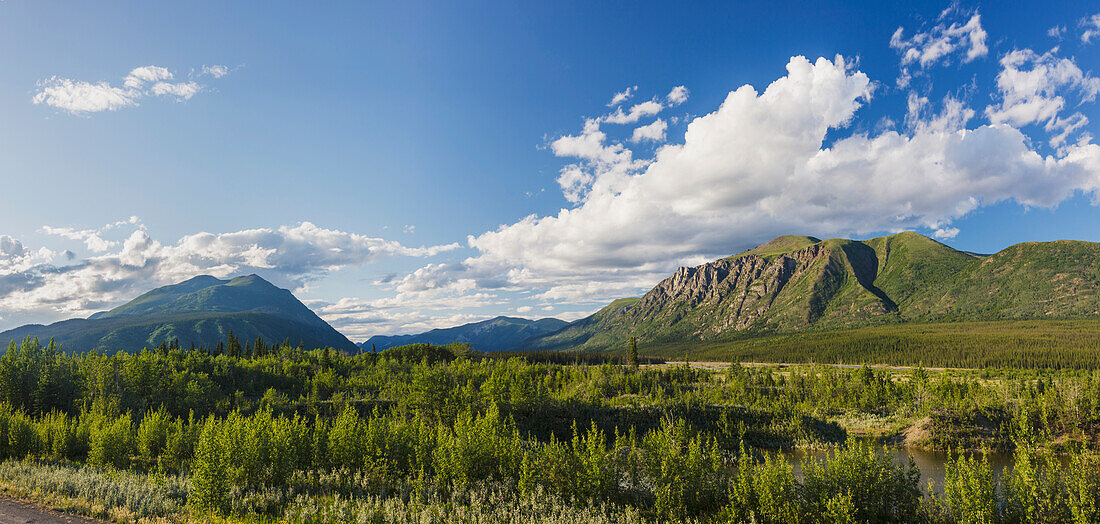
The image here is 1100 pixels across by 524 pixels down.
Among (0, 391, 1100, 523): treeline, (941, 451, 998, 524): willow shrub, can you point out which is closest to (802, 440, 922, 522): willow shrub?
(0, 391, 1100, 523): treeline

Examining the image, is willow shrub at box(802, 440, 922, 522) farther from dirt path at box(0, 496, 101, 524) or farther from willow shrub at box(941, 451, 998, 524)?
dirt path at box(0, 496, 101, 524)

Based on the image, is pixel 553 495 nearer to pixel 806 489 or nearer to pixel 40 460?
pixel 806 489

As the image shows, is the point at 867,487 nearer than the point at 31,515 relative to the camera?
No

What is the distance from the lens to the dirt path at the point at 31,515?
27094 millimetres

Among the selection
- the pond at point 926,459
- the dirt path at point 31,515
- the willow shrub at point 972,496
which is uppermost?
the dirt path at point 31,515

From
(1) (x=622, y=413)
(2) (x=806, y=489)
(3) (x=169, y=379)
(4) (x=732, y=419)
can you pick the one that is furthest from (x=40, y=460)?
(4) (x=732, y=419)

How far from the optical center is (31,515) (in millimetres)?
28125

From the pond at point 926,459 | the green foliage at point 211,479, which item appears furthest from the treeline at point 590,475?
the pond at point 926,459

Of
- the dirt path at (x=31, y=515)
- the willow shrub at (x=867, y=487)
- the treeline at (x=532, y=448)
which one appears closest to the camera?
the dirt path at (x=31, y=515)

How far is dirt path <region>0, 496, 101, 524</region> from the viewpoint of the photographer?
27.1m

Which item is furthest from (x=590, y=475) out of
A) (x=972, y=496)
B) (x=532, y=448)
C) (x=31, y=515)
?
(x=31, y=515)

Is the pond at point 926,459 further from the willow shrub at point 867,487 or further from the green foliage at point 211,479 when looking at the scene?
the green foliage at point 211,479

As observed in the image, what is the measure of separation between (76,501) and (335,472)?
20.2m

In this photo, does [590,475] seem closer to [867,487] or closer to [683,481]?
[683,481]
